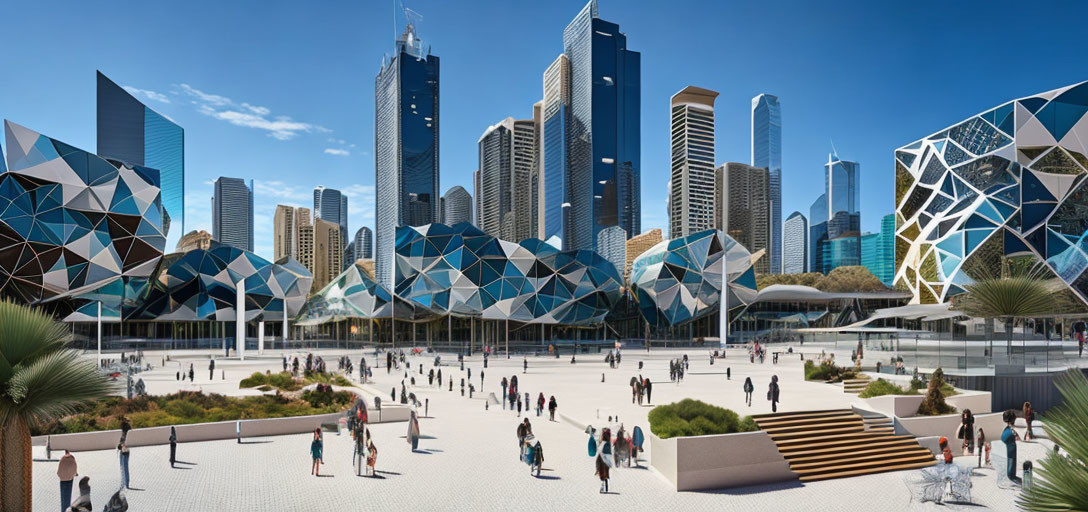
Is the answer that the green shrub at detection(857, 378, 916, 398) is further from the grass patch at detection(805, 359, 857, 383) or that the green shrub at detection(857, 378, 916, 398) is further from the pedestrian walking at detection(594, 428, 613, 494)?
the pedestrian walking at detection(594, 428, 613, 494)

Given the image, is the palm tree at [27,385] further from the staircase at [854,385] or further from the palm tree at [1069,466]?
the staircase at [854,385]

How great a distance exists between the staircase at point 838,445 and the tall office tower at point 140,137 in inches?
6473

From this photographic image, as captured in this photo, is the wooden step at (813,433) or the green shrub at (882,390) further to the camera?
the green shrub at (882,390)

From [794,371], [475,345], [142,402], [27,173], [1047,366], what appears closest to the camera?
[142,402]

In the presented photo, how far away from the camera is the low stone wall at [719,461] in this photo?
16.3m

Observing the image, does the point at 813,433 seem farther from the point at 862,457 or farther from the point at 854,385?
the point at 854,385

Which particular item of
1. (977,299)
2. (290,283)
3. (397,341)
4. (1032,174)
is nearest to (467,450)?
(977,299)

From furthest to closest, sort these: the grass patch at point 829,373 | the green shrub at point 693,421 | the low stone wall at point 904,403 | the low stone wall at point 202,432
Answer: the grass patch at point 829,373 < the low stone wall at point 904,403 < the low stone wall at point 202,432 < the green shrub at point 693,421

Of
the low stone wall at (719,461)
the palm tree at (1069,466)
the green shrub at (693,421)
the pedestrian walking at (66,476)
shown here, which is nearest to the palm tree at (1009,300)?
the low stone wall at (719,461)

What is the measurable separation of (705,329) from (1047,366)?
57.1 meters

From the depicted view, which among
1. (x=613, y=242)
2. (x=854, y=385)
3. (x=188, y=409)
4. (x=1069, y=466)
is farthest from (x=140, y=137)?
(x=1069, y=466)

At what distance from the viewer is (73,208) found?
62.9 m

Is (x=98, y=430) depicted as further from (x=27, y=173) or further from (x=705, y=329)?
(x=705, y=329)

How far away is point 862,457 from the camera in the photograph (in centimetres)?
1889
